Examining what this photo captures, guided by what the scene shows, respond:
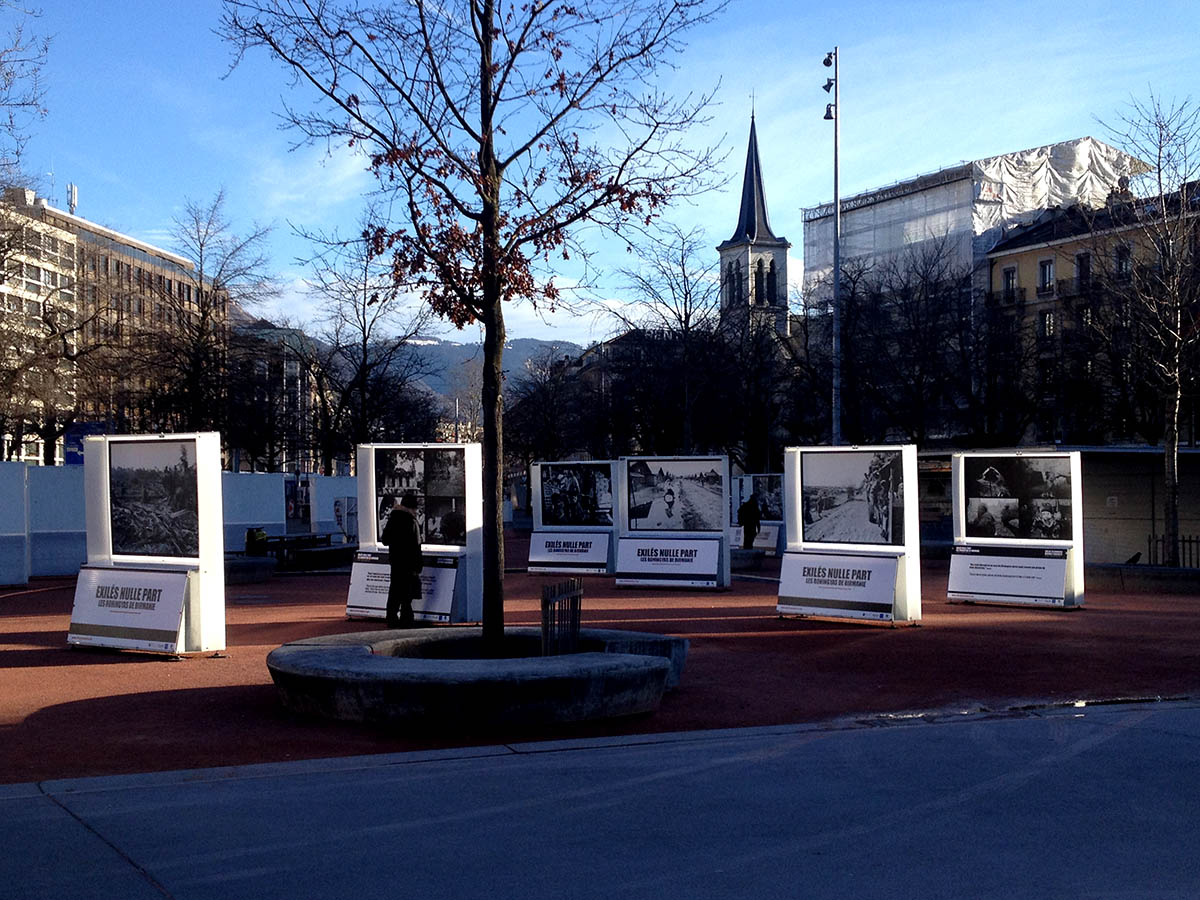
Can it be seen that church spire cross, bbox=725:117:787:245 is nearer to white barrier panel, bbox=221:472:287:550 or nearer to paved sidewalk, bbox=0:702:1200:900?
white barrier panel, bbox=221:472:287:550

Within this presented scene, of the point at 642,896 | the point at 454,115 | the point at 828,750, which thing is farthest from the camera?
the point at 454,115

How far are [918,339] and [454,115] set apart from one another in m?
31.5

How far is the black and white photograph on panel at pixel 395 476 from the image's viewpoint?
1802 centimetres

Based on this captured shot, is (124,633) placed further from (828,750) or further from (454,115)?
(828,750)

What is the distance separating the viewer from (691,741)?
30.8 feet

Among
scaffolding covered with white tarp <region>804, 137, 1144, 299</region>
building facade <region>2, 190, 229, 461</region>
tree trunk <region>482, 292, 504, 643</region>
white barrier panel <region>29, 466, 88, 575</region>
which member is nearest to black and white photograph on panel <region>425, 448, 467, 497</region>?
tree trunk <region>482, 292, 504, 643</region>

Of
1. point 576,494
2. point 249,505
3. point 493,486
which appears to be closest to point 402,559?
point 493,486

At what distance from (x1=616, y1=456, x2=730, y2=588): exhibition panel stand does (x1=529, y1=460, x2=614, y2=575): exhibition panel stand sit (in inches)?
118

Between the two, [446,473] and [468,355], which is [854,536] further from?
[468,355]

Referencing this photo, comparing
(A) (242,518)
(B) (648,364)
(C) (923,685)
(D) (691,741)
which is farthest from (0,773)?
(B) (648,364)

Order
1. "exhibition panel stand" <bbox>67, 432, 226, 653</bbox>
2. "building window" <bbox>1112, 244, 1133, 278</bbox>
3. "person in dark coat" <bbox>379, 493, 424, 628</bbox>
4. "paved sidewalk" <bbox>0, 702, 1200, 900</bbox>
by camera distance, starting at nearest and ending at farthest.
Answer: "paved sidewalk" <bbox>0, 702, 1200, 900</bbox>, "exhibition panel stand" <bbox>67, 432, 226, 653</bbox>, "person in dark coat" <bbox>379, 493, 424, 628</bbox>, "building window" <bbox>1112, 244, 1133, 278</bbox>

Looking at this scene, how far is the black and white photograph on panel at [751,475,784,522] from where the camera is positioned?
126 ft

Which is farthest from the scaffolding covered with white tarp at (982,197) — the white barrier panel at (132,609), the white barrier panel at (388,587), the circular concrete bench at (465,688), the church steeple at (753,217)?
the circular concrete bench at (465,688)

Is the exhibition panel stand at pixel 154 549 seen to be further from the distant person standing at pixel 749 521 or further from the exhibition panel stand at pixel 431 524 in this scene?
the distant person standing at pixel 749 521
